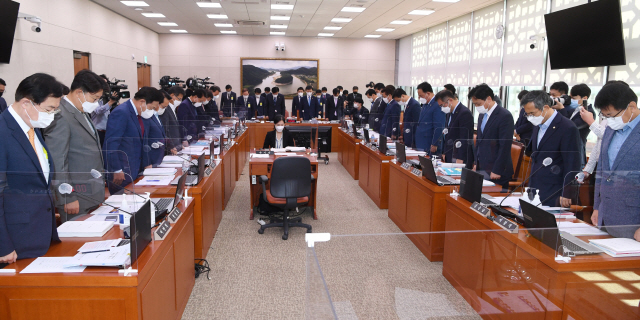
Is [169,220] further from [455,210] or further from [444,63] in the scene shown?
[444,63]

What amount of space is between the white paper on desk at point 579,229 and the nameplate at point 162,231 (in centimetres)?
230

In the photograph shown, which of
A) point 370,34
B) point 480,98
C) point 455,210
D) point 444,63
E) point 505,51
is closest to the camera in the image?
point 455,210

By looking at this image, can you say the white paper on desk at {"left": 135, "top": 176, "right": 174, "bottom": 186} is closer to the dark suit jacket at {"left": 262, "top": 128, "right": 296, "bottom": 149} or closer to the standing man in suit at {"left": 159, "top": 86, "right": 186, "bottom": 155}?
the standing man in suit at {"left": 159, "top": 86, "right": 186, "bottom": 155}

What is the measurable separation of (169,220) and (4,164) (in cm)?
91

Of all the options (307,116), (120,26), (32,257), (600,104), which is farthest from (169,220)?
(120,26)

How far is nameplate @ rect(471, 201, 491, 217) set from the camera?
9.25 feet

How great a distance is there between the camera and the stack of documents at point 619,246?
6.89 ft

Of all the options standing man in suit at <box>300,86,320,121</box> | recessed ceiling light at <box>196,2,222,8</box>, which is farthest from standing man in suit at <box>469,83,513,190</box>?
standing man in suit at <box>300,86,320,121</box>

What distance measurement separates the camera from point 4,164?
1938mm

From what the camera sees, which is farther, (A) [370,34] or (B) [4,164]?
(A) [370,34]

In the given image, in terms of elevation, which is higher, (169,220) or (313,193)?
(169,220)

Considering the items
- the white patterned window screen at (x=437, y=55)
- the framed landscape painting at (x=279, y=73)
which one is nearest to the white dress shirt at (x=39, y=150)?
the white patterned window screen at (x=437, y=55)

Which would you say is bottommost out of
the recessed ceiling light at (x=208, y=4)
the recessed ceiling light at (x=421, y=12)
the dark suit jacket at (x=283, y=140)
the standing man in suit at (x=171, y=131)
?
the dark suit jacket at (x=283, y=140)

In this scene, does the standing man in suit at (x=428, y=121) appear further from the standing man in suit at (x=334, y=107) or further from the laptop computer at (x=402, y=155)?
the standing man in suit at (x=334, y=107)
